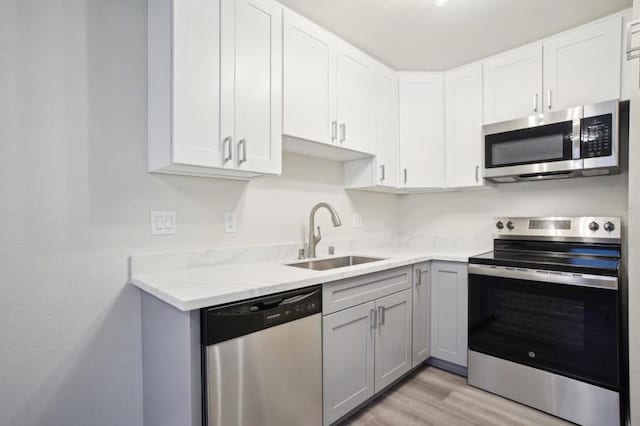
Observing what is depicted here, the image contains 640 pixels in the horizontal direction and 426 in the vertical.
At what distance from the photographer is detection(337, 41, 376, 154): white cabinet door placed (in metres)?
2.13

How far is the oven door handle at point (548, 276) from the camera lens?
167 centimetres

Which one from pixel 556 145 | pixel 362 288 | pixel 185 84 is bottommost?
pixel 362 288

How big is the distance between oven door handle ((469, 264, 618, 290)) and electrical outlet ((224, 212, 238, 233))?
1606 millimetres

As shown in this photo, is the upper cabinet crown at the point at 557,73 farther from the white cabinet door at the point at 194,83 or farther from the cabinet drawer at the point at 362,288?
the white cabinet door at the point at 194,83

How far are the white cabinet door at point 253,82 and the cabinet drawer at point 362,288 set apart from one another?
74cm

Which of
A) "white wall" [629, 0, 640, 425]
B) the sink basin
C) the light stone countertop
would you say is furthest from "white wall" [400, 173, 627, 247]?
the light stone countertop

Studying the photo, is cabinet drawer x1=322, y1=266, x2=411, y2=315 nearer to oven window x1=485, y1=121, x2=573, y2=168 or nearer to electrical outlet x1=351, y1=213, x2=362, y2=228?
electrical outlet x1=351, y1=213, x2=362, y2=228

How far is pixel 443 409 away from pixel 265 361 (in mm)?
1272

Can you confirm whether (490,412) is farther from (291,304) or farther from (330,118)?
(330,118)

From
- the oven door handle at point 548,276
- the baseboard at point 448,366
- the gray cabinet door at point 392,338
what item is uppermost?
the oven door handle at point 548,276

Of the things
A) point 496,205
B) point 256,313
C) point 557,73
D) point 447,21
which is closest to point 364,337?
point 256,313

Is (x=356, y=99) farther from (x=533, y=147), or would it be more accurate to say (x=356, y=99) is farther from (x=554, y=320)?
(x=554, y=320)

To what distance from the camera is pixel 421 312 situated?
2.32 m

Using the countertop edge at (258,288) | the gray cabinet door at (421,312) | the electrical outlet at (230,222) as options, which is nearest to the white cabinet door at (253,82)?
the electrical outlet at (230,222)
